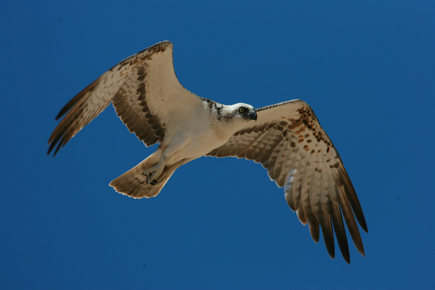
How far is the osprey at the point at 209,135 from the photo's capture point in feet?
23.5

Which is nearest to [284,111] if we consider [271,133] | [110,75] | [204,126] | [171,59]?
[271,133]

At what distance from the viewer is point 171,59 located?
7.29 meters

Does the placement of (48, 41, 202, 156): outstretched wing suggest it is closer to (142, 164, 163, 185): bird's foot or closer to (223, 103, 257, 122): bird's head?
(142, 164, 163, 185): bird's foot

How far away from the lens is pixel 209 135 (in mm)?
7473

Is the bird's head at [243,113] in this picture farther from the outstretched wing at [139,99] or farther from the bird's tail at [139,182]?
the bird's tail at [139,182]

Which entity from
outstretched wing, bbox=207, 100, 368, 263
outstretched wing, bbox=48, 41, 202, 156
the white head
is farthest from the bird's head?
outstretched wing, bbox=207, 100, 368, 263

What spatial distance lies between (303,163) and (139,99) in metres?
2.64

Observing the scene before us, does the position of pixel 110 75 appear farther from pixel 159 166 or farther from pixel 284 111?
pixel 284 111

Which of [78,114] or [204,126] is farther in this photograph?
[204,126]

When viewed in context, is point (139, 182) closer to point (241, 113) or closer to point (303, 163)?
point (241, 113)

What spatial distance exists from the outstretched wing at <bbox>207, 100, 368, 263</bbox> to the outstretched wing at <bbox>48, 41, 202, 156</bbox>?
0.97 m

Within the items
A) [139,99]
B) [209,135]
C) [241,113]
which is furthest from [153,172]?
[241,113]

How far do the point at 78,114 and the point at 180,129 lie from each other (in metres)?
1.43

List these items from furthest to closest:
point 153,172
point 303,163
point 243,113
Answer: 1. point 303,163
2. point 153,172
3. point 243,113
